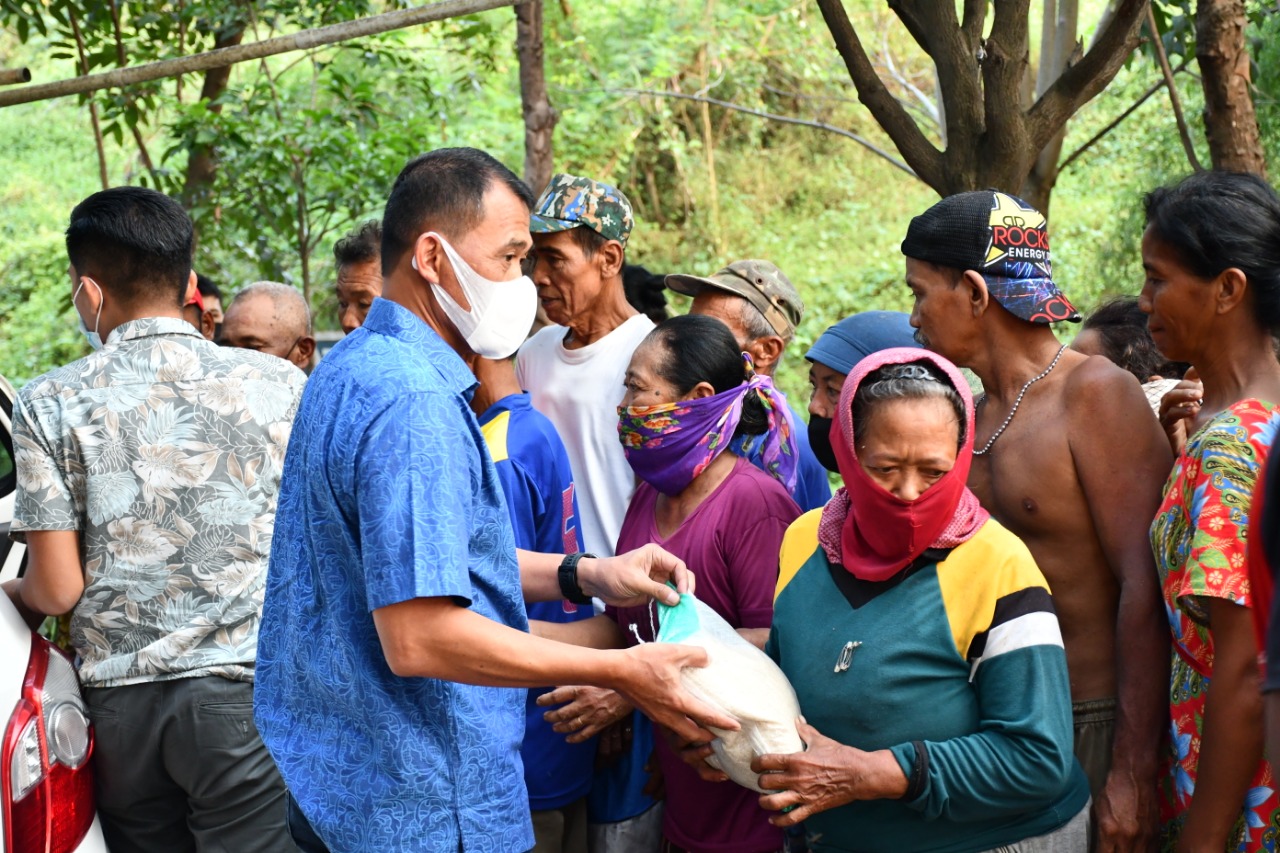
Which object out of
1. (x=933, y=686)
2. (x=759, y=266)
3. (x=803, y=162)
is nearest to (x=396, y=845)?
(x=933, y=686)

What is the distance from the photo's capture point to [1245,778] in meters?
2.17

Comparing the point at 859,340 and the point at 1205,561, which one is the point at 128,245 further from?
the point at 1205,561

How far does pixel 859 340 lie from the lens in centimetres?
340

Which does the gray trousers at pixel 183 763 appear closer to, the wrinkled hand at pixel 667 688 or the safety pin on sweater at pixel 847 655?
the wrinkled hand at pixel 667 688

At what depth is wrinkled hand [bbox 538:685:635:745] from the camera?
109 inches

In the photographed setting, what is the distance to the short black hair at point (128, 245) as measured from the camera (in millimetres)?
3137

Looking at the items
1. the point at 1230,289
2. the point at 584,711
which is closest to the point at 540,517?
the point at 584,711

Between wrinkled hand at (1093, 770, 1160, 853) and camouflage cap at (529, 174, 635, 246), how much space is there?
2266 mm

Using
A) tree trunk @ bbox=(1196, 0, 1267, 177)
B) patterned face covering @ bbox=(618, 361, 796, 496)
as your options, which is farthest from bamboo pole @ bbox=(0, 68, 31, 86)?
tree trunk @ bbox=(1196, 0, 1267, 177)

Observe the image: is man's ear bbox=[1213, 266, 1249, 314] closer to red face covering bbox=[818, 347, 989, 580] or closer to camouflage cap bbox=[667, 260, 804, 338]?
red face covering bbox=[818, 347, 989, 580]

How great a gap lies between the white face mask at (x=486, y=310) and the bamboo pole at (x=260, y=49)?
1760 mm

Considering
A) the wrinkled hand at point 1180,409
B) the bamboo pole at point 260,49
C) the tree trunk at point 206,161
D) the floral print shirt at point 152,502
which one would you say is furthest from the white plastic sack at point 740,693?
the tree trunk at point 206,161

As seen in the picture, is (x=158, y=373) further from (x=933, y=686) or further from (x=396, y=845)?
(x=933, y=686)

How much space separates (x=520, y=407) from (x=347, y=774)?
48.2 inches
